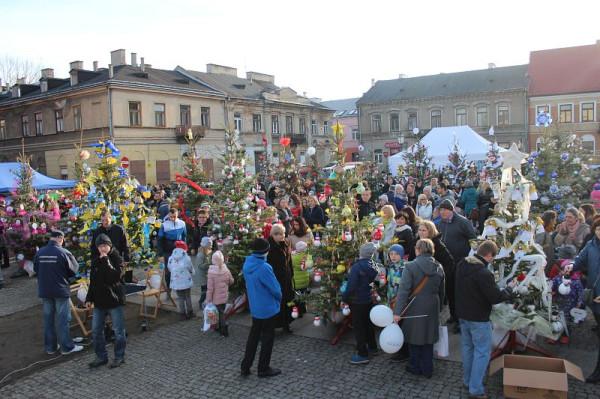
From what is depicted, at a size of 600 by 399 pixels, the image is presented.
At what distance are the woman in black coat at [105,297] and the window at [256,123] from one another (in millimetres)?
32513

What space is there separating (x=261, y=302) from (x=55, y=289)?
3325 millimetres

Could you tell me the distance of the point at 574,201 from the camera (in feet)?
35.1

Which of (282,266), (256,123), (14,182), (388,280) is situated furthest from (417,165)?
(256,123)

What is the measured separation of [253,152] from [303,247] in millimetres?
30858

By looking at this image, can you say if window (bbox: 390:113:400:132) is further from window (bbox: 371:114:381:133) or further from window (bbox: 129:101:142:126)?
window (bbox: 129:101:142:126)

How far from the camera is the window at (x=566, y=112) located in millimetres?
39500

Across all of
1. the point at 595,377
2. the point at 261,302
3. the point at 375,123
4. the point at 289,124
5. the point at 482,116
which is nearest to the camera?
the point at 595,377

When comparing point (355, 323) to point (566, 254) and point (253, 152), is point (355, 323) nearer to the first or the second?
point (566, 254)

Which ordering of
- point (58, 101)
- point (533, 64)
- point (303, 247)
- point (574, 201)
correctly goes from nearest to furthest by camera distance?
point (303, 247), point (574, 201), point (58, 101), point (533, 64)

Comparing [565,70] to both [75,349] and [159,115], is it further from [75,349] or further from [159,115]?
[75,349]

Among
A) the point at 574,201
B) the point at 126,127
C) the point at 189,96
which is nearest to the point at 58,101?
the point at 126,127

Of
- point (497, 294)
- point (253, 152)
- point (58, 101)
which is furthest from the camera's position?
point (253, 152)

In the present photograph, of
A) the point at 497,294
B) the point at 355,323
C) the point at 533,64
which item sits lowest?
the point at 355,323

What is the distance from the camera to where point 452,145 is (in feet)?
69.6
